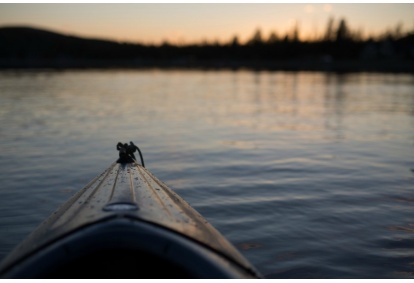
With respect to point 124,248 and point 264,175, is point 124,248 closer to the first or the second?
point 124,248

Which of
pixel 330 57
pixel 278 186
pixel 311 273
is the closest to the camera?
pixel 311 273

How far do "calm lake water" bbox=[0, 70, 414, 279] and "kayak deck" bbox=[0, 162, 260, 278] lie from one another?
2144 mm

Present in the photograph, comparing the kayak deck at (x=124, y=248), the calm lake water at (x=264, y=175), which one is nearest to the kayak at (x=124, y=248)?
the kayak deck at (x=124, y=248)

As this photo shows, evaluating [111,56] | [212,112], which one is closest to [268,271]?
[212,112]

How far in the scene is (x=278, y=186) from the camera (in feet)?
28.5

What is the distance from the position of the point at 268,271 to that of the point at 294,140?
33.4ft

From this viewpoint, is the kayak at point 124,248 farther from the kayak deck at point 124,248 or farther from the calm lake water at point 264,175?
the calm lake water at point 264,175

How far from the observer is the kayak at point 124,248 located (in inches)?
106

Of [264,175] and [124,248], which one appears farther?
[264,175]

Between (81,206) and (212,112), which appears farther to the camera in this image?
(212,112)

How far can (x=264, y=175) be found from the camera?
965 centimetres

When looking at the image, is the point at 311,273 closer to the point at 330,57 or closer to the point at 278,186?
the point at 278,186

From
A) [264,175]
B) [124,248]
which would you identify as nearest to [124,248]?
[124,248]

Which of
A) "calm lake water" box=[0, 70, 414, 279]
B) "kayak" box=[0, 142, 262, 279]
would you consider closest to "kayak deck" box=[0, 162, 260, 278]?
"kayak" box=[0, 142, 262, 279]
